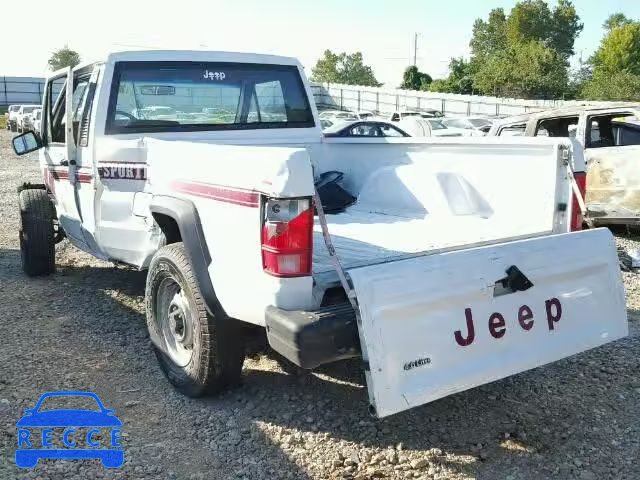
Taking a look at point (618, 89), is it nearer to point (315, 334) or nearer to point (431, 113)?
point (431, 113)

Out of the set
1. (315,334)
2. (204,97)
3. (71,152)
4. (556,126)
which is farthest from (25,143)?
(556,126)

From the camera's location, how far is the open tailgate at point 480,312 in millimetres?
2705

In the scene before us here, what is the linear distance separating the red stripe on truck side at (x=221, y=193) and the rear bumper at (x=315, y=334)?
1.65ft

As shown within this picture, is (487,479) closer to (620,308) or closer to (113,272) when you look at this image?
(620,308)

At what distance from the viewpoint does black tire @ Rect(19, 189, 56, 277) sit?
602cm

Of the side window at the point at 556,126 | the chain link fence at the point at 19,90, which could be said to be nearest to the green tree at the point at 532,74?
the chain link fence at the point at 19,90

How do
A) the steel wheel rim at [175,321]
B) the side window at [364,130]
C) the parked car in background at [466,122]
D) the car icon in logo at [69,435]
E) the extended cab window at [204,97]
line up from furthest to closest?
1. the parked car in background at [466,122]
2. the side window at [364,130]
3. the extended cab window at [204,97]
4. the steel wheel rim at [175,321]
5. the car icon in logo at [69,435]

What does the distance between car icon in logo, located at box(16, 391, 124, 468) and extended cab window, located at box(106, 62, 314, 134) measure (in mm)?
1962

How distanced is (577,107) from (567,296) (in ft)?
20.7

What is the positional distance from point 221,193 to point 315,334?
2.88 feet

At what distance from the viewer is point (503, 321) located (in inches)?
120

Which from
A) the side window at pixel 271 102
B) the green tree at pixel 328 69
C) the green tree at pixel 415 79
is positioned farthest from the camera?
the green tree at pixel 328 69

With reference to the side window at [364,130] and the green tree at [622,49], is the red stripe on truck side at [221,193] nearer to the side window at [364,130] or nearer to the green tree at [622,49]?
the side window at [364,130]

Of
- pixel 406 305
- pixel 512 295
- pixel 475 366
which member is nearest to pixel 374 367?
pixel 406 305
